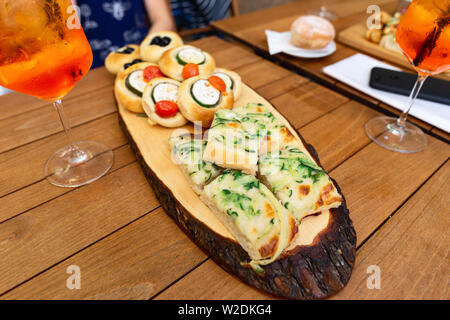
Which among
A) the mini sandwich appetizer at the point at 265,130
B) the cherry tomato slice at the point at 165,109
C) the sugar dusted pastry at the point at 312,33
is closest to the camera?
the mini sandwich appetizer at the point at 265,130

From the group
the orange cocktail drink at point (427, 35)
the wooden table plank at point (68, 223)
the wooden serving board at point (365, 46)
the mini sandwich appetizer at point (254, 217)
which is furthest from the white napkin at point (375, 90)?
the wooden table plank at point (68, 223)

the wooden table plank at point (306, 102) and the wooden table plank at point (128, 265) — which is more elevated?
the wooden table plank at point (306, 102)

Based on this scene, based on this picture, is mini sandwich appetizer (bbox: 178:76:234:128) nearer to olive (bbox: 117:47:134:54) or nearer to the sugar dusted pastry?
olive (bbox: 117:47:134:54)

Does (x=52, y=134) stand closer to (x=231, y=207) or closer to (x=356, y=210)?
(x=231, y=207)

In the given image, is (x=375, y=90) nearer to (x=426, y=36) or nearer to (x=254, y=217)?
(x=426, y=36)

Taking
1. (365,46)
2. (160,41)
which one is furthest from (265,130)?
(365,46)

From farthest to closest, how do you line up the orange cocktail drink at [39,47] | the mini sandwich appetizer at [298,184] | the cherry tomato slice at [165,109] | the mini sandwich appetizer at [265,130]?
1. the cherry tomato slice at [165,109]
2. the mini sandwich appetizer at [265,130]
3. the mini sandwich appetizer at [298,184]
4. the orange cocktail drink at [39,47]

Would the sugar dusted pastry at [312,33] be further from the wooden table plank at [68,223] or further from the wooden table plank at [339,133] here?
the wooden table plank at [68,223]
